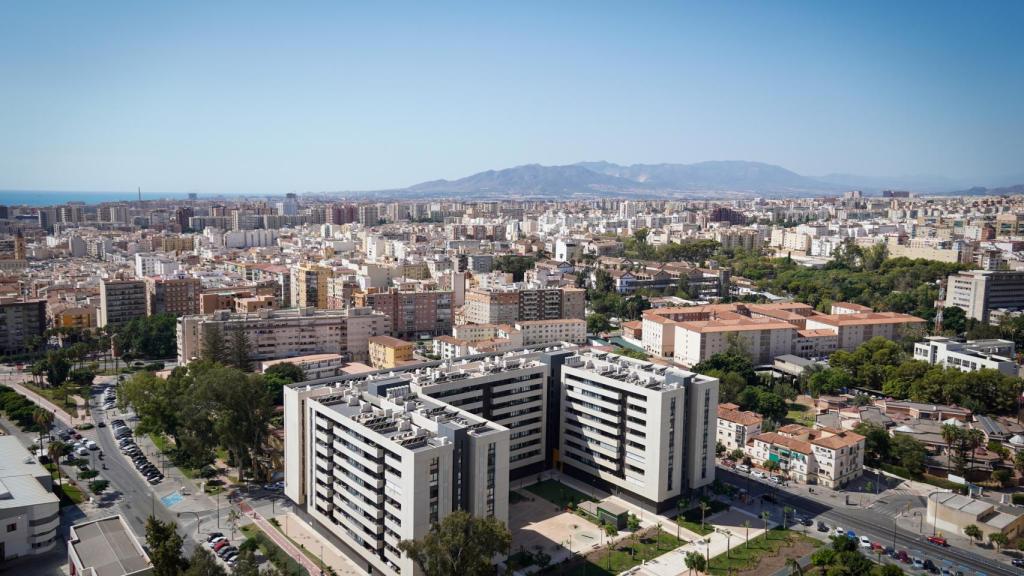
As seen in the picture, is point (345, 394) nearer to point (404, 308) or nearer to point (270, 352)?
point (270, 352)

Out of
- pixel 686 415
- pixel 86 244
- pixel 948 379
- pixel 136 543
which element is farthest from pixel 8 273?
pixel 948 379

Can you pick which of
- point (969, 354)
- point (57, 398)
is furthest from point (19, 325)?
point (969, 354)

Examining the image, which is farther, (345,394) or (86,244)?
(86,244)

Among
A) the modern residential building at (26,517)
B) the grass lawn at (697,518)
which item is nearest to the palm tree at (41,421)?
the modern residential building at (26,517)

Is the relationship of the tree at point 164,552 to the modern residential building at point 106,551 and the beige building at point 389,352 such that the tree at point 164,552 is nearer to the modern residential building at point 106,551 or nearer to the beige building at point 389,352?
the modern residential building at point 106,551

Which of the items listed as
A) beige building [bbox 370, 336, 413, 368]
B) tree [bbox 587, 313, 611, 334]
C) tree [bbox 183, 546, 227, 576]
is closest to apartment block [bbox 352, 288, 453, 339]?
beige building [bbox 370, 336, 413, 368]

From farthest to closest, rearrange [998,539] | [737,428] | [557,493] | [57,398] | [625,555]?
[57,398] → [737,428] → [557,493] → [998,539] → [625,555]

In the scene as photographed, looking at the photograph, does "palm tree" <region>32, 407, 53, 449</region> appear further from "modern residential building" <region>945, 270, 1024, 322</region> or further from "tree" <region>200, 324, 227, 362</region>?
"modern residential building" <region>945, 270, 1024, 322</region>

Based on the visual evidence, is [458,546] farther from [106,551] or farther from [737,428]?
[737,428]
